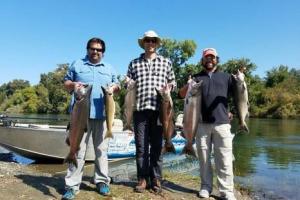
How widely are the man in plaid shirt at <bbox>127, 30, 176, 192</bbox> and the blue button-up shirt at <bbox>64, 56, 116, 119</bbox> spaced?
0.58 meters

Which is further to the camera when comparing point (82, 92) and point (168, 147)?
point (168, 147)

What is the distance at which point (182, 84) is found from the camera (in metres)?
42.2

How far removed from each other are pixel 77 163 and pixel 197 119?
81.7 inches

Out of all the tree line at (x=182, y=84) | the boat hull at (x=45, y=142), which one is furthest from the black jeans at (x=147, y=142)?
the tree line at (x=182, y=84)

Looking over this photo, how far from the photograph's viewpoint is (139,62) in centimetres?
678

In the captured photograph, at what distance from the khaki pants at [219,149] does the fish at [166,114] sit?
537mm

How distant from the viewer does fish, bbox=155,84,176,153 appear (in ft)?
21.3

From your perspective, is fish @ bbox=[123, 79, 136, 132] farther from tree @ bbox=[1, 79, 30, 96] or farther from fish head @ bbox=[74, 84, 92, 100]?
tree @ bbox=[1, 79, 30, 96]

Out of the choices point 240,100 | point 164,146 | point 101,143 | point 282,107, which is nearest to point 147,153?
point 164,146

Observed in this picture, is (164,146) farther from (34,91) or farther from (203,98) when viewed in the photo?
(34,91)

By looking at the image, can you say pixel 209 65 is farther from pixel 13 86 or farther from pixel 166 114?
pixel 13 86

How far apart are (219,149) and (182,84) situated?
117 ft

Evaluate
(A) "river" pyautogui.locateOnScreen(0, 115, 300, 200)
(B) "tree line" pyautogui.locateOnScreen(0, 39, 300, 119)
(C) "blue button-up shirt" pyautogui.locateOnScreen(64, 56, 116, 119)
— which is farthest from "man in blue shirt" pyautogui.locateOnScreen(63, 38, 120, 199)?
(B) "tree line" pyautogui.locateOnScreen(0, 39, 300, 119)

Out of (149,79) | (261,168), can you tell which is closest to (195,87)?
(149,79)
